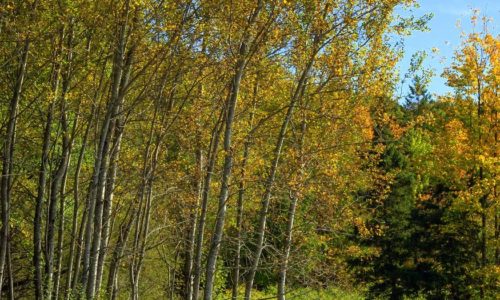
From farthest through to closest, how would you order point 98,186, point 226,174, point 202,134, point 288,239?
1. point 288,239
2. point 202,134
3. point 226,174
4. point 98,186

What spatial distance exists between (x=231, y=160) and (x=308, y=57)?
305 centimetres

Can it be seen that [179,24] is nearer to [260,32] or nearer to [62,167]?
[260,32]

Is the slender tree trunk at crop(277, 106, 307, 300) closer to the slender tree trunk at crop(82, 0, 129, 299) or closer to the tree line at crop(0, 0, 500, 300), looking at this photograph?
the tree line at crop(0, 0, 500, 300)

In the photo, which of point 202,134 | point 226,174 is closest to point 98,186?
point 226,174

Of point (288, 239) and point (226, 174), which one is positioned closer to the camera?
point (226, 174)

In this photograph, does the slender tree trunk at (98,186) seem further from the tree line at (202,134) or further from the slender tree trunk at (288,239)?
the slender tree trunk at (288,239)

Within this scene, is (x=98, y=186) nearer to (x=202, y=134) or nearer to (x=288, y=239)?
(x=202, y=134)

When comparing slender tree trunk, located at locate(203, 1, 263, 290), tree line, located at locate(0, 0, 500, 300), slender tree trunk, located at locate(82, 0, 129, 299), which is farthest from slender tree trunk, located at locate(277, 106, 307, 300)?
slender tree trunk, located at locate(82, 0, 129, 299)

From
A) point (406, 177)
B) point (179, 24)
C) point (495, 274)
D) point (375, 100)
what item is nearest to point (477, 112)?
point (495, 274)

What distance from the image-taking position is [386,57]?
13.5 metres

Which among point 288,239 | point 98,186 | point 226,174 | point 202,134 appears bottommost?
point 288,239

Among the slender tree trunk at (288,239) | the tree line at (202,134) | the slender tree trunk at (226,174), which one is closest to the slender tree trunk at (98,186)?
the tree line at (202,134)

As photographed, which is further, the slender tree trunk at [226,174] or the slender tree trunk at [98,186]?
the slender tree trunk at [226,174]

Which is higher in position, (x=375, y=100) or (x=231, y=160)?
(x=375, y=100)
